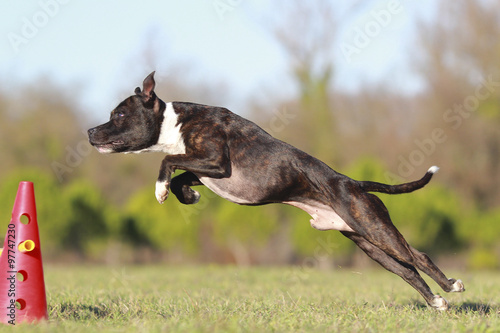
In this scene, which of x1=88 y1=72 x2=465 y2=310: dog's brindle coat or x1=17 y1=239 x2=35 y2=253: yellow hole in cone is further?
x1=88 y1=72 x2=465 y2=310: dog's brindle coat

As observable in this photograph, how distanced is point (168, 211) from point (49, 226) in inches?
161

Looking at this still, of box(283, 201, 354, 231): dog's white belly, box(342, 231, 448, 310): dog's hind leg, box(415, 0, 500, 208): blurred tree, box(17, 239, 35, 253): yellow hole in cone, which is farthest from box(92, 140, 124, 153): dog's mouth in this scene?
box(415, 0, 500, 208): blurred tree

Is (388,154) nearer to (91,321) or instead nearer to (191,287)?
(191,287)

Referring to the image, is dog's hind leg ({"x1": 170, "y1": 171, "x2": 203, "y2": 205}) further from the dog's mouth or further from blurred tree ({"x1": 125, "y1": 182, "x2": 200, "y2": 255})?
blurred tree ({"x1": 125, "y1": 182, "x2": 200, "y2": 255})

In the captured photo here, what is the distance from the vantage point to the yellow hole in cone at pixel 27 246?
440 cm

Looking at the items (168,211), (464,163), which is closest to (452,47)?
(464,163)

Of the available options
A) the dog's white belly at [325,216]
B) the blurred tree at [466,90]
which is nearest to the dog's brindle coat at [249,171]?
the dog's white belly at [325,216]

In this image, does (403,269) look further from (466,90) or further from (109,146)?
(466,90)

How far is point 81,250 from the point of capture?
22.7 metres

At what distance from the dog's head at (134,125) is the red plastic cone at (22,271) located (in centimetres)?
113

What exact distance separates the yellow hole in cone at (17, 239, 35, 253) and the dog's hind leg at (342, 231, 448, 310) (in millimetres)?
2744

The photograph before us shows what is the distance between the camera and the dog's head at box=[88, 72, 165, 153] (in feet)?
17.9

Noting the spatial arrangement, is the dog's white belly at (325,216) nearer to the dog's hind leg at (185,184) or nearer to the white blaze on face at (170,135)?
the dog's hind leg at (185,184)

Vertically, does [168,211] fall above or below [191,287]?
above
